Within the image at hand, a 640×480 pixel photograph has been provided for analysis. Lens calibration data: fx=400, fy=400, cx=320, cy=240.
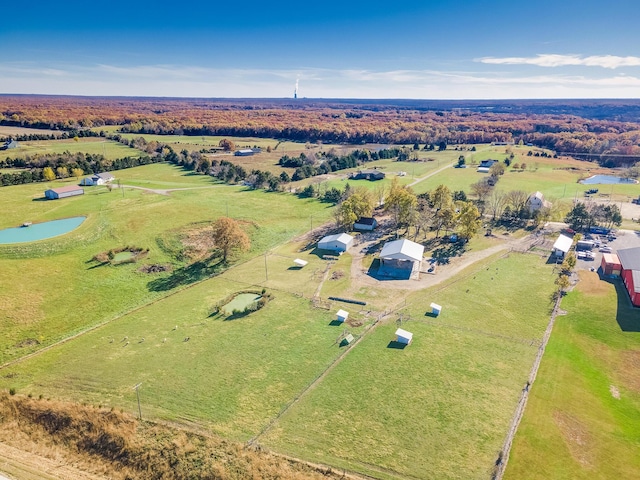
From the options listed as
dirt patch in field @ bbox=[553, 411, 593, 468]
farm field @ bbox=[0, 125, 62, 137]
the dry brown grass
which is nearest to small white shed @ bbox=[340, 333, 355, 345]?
the dry brown grass

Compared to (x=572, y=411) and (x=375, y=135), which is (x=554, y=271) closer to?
(x=572, y=411)

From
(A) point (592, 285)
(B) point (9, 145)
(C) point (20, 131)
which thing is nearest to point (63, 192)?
(B) point (9, 145)

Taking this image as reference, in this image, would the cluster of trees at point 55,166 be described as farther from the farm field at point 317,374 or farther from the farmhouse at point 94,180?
the farm field at point 317,374

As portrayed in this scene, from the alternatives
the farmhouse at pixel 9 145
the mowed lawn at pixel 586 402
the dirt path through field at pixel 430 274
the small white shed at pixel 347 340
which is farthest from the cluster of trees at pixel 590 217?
the farmhouse at pixel 9 145

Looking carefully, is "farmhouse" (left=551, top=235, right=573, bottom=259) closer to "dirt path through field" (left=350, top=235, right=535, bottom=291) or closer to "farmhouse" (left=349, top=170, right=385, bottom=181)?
"dirt path through field" (left=350, top=235, right=535, bottom=291)

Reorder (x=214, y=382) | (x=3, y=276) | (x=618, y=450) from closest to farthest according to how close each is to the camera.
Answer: (x=618, y=450) < (x=214, y=382) < (x=3, y=276)

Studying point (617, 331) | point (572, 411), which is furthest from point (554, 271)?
point (572, 411)

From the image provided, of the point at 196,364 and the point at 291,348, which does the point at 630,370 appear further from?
the point at 196,364
